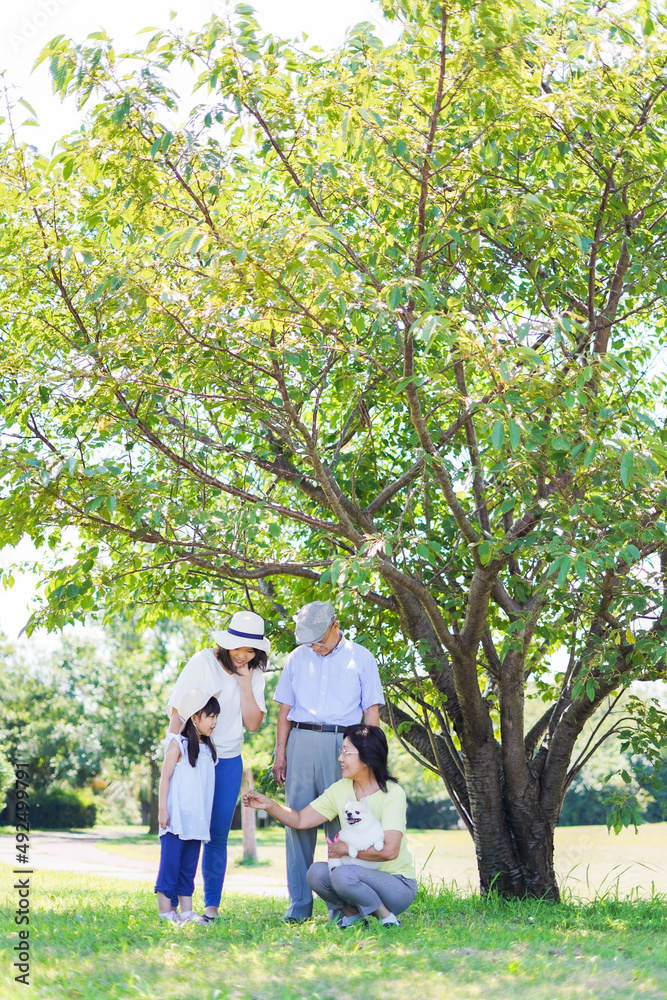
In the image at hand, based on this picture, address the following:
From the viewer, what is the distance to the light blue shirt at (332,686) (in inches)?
214

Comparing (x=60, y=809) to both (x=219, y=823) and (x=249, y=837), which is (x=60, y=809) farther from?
(x=219, y=823)

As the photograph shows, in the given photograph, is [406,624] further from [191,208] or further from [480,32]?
[480,32]

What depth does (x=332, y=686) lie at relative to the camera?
5.48 m

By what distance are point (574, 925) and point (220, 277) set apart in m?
4.59

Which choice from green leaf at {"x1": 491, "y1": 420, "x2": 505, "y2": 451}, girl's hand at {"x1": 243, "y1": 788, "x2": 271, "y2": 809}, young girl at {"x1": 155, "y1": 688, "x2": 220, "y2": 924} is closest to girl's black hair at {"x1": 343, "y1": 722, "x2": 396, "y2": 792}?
girl's hand at {"x1": 243, "y1": 788, "x2": 271, "y2": 809}

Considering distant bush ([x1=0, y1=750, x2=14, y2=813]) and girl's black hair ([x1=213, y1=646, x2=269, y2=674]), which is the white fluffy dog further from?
distant bush ([x1=0, y1=750, x2=14, y2=813])

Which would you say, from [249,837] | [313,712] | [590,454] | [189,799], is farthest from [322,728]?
[249,837]

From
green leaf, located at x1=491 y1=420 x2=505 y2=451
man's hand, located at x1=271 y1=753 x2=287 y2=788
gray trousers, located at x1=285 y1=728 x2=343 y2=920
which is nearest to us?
green leaf, located at x1=491 y1=420 x2=505 y2=451

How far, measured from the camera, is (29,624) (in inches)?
242

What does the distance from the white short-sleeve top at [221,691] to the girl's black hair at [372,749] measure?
705 millimetres

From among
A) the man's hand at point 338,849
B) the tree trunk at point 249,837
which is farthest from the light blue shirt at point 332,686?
the tree trunk at point 249,837

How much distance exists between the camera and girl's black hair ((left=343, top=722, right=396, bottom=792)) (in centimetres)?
493

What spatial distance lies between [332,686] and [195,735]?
92cm

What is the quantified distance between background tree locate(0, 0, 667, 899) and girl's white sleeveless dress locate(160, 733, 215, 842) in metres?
1.32
